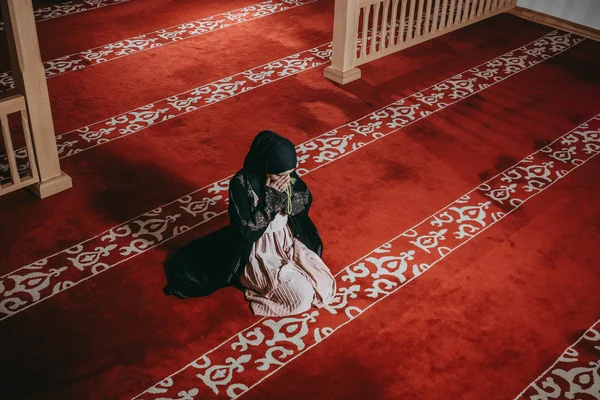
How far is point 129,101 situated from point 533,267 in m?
3.13

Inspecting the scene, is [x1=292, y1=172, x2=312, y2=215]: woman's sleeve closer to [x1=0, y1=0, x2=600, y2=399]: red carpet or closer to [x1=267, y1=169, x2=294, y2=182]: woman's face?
[x1=267, y1=169, x2=294, y2=182]: woman's face

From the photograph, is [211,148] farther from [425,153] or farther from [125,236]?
[425,153]

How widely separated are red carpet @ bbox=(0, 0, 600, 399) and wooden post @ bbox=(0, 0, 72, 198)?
0.11m

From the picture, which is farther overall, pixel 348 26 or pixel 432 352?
pixel 348 26

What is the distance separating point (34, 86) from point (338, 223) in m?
1.88

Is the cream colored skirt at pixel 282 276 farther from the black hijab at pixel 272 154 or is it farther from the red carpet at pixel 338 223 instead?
the black hijab at pixel 272 154

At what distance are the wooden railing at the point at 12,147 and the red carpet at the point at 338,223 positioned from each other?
140mm

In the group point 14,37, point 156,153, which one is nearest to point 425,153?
point 156,153

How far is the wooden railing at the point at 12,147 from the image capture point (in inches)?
152

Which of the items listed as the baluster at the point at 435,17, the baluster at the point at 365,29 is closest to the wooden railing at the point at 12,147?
the baluster at the point at 365,29

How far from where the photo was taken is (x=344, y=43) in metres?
5.40

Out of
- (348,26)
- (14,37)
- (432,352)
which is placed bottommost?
(432,352)

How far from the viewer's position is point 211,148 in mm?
4676

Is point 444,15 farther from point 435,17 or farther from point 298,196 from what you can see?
point 298,196
